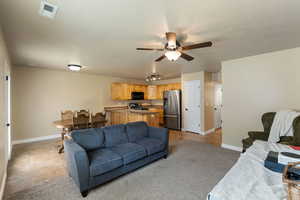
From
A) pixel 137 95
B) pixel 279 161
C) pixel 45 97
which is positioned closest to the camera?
pixel 279 161

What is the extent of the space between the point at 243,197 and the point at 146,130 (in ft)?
9.16

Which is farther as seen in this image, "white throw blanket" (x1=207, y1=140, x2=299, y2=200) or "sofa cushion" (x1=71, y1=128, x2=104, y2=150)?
"sofa cushion" (x1=71, y1=128, x2=104, y2=150)

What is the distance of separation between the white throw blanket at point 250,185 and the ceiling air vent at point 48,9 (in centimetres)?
235

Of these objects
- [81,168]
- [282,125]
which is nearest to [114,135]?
[81,168]

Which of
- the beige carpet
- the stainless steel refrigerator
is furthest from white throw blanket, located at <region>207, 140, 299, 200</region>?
the stainless steel refrigerator

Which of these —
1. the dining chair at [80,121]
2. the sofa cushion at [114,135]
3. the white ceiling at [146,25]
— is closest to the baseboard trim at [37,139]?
the dining chair at [80,121]

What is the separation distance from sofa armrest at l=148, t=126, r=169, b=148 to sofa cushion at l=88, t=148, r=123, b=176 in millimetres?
1162

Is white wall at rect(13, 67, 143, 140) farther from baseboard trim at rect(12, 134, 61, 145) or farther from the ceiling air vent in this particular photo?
the ceiling air vent

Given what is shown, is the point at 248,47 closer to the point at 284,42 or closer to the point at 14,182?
the point at 284,42

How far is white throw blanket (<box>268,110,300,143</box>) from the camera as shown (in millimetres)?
2484

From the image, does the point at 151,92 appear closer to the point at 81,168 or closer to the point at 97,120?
the point at 97,120

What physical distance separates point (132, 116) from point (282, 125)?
13.8 feet

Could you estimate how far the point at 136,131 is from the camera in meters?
3.32

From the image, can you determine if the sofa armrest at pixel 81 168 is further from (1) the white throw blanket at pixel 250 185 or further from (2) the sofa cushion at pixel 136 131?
(1) the white throw blanket at pixel 250 185
